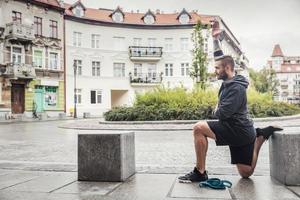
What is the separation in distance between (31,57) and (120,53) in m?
14.7

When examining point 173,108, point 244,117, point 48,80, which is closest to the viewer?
point 244,117

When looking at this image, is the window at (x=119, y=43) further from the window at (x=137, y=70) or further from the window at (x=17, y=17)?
the window at (x=17, y=17)

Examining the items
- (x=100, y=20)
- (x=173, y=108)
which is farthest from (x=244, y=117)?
(x=100, y=20)

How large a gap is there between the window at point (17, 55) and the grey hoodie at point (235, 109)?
3843 cm

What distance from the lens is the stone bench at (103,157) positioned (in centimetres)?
575

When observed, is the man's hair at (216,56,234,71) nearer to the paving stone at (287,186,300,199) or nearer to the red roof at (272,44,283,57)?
the paving stone at (287,186,300,199)

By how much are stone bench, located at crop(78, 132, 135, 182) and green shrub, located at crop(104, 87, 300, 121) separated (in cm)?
1647

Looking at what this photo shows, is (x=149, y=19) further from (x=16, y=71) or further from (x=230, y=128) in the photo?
(x=230, y=128)

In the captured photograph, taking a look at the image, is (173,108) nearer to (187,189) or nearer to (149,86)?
(187,189)

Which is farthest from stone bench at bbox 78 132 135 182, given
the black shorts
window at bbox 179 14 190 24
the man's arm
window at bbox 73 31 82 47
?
window at bbox 179 14 190 24

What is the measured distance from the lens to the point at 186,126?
69.1 feet

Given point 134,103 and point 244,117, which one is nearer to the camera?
point 244,117

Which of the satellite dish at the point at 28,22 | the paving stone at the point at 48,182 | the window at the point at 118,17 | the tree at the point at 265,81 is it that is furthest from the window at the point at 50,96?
the tree at the point at 265,81

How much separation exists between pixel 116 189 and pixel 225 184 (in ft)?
4.47
